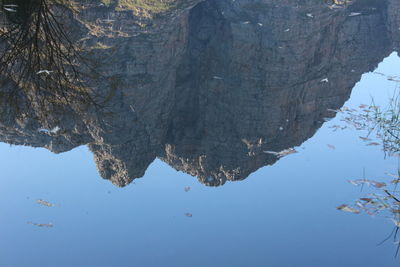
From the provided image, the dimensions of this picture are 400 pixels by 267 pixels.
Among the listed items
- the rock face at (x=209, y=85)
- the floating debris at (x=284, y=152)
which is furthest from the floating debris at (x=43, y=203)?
the floating debris at (x=284, y=152)

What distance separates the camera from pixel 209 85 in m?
16.8

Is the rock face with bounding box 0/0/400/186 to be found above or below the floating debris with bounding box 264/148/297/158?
above

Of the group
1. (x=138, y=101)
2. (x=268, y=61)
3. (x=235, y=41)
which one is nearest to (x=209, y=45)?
(x=235, y=41)

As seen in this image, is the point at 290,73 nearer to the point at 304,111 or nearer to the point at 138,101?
the point at 304,111

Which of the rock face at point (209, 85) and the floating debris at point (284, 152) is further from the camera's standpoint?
the floating debris at point (284, 152)

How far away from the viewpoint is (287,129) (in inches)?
593

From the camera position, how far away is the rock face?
13883 millimetres

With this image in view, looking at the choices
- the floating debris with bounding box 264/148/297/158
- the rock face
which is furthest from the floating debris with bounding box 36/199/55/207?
the floating debris with bounding box 264/148/297/158

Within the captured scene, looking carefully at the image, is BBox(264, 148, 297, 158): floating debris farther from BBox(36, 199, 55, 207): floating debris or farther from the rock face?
BBox(36, 199, 55, 207): floating debris

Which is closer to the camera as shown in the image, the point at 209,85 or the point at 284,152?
the point at 284,152

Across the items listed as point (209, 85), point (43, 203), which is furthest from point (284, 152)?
point (43, 203)

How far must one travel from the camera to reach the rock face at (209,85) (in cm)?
1388

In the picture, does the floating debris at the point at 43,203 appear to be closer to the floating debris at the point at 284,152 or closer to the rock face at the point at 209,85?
the rock face at the point at 209,85

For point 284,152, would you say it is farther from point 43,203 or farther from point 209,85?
point 43,203
